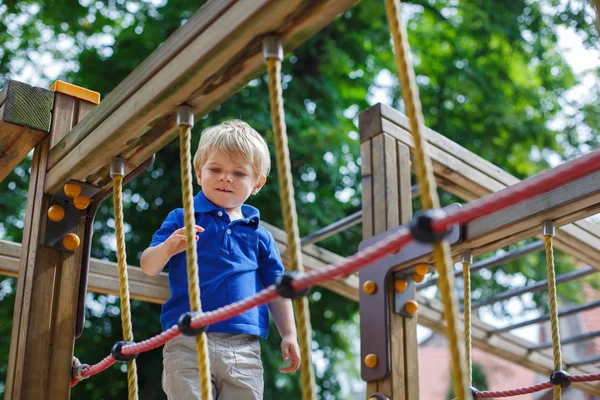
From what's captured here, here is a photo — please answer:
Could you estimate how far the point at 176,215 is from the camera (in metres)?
1.93

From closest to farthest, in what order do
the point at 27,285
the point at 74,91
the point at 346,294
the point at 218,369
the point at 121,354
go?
the point at 121,354, the point at 218,369, the point at 27,285, the point at 74,91, the point at 346,294

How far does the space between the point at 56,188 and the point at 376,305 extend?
1.00 m

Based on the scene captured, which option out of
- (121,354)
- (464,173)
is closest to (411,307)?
(464,173)

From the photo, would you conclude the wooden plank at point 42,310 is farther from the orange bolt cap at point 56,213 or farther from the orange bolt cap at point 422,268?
the orange bolt cap at point 422,268

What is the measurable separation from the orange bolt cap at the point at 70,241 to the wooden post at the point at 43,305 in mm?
30

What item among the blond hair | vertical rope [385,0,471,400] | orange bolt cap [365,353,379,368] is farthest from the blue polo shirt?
vertical rope [385,0,471,400]

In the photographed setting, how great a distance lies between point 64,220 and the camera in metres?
1.90

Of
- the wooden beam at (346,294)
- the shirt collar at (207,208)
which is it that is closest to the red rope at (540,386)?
the shirt collar at (207,208)

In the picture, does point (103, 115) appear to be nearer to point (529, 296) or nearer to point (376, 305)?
point (376, 305)

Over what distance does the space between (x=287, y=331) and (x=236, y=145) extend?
0.50 metres

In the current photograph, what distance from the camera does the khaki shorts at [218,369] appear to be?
1.75 meters

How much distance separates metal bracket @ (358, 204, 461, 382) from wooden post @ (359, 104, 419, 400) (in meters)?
0.02

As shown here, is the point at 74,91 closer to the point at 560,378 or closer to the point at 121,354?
the point at 121,354

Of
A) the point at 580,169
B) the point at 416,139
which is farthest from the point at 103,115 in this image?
the point at 580,169
